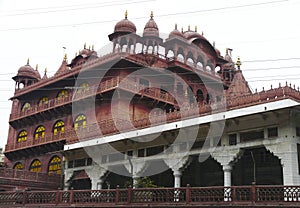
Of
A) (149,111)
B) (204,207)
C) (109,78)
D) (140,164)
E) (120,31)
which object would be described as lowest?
(204,207)

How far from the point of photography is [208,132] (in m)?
19.9

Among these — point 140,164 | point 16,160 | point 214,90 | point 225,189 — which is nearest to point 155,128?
point 140,164

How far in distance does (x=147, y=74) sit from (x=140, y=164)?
978cm

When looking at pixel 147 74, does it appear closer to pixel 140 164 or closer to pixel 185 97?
pixel 185 97

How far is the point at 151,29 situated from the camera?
31.0m

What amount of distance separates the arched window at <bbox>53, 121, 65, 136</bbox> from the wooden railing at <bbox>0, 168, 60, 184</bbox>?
4.79 metres

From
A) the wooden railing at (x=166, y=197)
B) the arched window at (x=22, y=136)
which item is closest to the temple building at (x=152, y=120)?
the arched window at (x=22, y=136)

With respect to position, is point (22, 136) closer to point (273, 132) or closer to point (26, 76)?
point (26, 76)

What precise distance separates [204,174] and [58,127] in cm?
1591

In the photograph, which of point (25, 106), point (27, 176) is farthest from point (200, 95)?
point (25, 106)

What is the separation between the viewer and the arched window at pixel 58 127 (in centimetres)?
3380

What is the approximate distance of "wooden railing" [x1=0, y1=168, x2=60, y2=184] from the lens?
27438mm

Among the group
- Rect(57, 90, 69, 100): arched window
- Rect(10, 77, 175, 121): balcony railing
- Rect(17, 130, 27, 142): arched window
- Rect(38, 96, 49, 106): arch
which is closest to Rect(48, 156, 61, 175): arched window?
Rect(10, 77, 175, 121): balcony railing

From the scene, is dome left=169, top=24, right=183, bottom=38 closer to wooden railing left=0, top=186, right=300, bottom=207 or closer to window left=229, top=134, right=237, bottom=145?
window left=229, top=134, right=237, bottom=145
